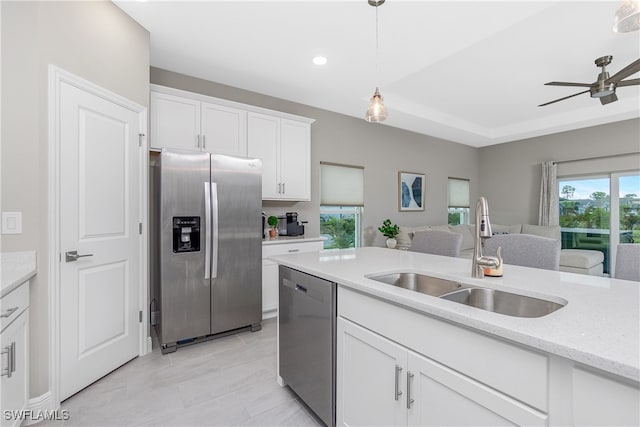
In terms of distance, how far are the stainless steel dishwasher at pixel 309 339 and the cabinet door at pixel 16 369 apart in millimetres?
1349

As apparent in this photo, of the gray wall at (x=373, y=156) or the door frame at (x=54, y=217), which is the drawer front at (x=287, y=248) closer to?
the gray wall at (x=373, y=156)

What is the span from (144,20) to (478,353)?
10.2ft

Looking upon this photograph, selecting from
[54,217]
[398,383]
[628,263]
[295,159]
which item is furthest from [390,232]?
[54,217]

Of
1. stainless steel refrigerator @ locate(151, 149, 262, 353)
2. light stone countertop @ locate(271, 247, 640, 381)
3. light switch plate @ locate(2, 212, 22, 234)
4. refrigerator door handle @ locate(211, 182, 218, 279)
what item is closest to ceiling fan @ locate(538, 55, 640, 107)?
light stone countertop @ locate(271, 247, 640, 381)

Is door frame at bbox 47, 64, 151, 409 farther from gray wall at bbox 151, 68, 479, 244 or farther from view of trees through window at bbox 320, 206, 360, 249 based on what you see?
view of trees through window at bbox 320, 206, 360, 249

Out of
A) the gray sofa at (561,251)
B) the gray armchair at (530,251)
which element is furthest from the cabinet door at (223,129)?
the gray sofa at (561,251)

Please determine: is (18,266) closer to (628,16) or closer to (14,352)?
(14,352)

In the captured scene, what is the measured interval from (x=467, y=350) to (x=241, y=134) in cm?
303

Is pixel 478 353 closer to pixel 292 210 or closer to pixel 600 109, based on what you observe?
pixel 292 210

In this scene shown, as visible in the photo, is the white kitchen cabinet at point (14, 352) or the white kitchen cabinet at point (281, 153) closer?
the white kitchen cabinet at point (14, 352)

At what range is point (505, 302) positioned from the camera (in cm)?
134

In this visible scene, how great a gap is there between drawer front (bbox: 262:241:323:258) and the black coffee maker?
0.29 m

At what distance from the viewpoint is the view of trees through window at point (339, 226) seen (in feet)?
15.0

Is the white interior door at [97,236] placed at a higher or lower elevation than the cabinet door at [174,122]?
lower
